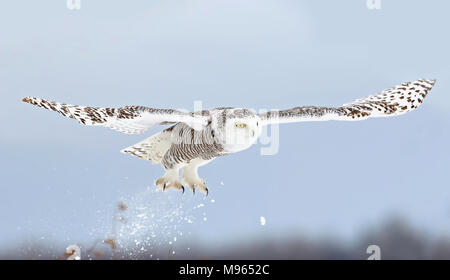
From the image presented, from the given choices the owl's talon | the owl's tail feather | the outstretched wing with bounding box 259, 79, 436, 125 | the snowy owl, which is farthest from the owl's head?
the owl's talon

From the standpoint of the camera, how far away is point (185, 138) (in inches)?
273

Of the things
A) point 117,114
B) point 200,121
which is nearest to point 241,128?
point 200,121

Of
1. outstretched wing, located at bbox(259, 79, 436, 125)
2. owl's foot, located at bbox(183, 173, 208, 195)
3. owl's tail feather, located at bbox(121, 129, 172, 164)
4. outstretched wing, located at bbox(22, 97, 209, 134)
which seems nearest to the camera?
outstretched wing, located at bbox(22, 97, 209, 134)

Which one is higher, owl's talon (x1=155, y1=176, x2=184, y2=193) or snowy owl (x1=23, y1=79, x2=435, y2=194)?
snowy owl (x1=23, y1=79, x2=435, y2=194)

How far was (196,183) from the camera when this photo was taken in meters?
7.57

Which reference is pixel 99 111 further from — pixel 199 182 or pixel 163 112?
pixel 199 182

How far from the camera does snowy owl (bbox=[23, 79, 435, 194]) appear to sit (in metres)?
6.29

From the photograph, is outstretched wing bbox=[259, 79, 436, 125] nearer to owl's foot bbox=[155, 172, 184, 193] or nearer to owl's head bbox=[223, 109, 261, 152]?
owl's head bbox=[223, 109, 261, 152]

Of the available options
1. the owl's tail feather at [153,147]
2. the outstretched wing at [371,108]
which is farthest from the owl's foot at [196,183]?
the outstretched wing at [371,108]

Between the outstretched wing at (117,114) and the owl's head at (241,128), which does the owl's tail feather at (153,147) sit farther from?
the owl's head at (241,128)

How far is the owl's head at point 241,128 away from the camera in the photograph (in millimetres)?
6262

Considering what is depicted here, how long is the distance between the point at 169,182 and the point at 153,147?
469 mm

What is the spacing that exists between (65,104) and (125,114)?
0.64 metres

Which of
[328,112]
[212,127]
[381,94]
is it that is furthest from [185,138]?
[381,94]
